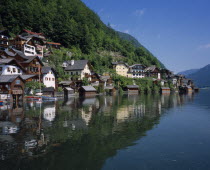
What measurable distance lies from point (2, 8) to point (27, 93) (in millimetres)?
64979

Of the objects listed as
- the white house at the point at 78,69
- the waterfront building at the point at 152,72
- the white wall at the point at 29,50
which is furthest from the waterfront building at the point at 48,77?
the waterfront building at the point at 152,72

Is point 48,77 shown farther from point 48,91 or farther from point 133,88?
point 133,88

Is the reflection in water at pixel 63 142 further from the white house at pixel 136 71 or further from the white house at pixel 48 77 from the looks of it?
the white house at pixel 136 71

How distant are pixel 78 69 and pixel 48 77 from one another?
776 inches

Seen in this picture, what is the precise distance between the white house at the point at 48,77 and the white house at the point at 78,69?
15562 millimetres

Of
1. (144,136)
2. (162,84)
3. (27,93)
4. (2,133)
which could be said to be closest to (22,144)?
(2,133)

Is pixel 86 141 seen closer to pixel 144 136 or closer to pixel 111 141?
pixel 111 141

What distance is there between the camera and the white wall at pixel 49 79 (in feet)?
211

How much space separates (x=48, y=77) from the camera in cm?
6531

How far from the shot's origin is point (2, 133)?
1978 centimetres

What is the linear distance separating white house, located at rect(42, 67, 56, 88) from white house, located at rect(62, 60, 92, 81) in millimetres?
15562

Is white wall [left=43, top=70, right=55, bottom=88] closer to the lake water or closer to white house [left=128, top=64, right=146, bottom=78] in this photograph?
the lake water

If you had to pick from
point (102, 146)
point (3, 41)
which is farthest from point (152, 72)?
point (102, 146)

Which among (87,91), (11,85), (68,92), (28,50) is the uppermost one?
(28,50)
